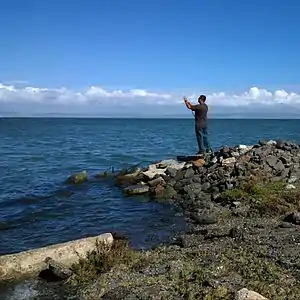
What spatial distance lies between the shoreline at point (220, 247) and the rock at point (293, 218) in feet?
0.04

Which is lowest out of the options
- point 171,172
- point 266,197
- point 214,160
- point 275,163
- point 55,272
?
point 55,272

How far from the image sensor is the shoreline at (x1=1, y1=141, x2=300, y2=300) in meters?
8.17

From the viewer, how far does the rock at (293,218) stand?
1211cm

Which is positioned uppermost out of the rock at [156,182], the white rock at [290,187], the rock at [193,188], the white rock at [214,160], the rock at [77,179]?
the white rock at [214,160]

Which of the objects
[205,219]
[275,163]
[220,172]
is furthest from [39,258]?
[275,163]

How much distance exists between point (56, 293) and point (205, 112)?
14.2 m

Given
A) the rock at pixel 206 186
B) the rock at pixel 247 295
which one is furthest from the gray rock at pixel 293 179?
the rock at pixel 247 295

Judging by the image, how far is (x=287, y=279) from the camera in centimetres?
827

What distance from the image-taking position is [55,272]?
30.6 feet

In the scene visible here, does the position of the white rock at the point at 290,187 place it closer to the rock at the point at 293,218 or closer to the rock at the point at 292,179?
the rock at the point at 292,179

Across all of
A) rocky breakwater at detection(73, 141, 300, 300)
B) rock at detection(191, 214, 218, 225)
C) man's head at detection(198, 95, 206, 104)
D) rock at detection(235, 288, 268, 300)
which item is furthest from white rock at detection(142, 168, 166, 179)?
rock at detection(235, 288, 268, 300)

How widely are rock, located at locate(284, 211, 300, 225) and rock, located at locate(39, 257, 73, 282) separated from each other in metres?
5.75

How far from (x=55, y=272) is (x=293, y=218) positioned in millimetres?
6099

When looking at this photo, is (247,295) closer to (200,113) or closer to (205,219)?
(205,219)
